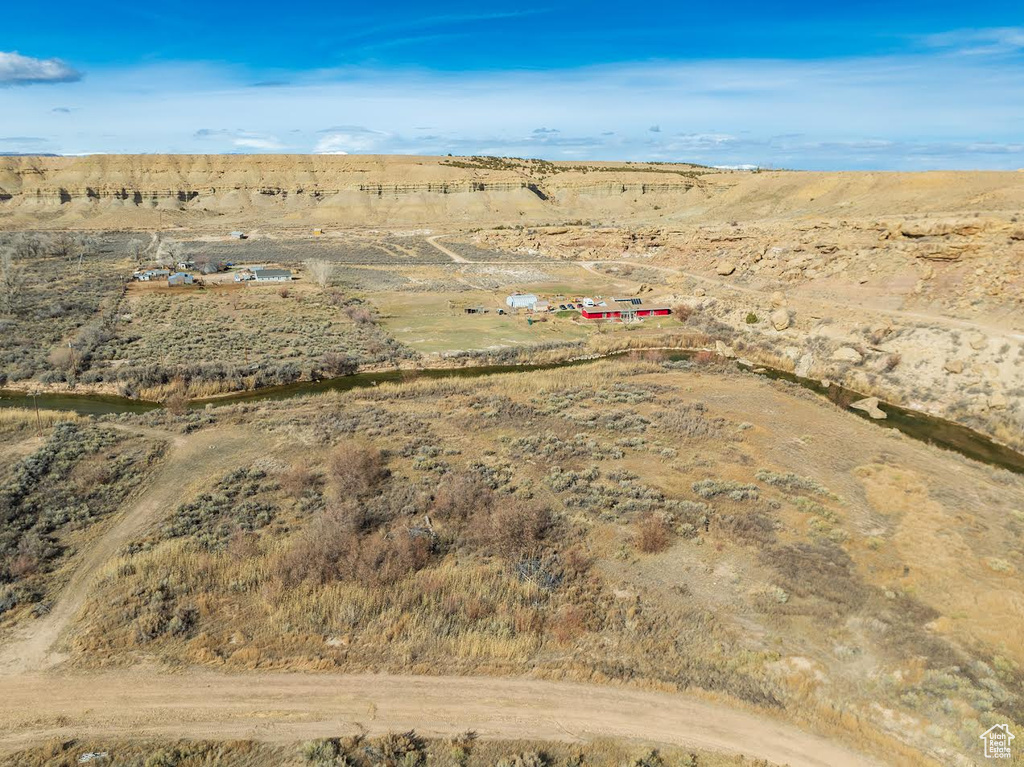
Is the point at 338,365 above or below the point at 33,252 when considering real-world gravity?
below

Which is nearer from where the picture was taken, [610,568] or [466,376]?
[610,568]

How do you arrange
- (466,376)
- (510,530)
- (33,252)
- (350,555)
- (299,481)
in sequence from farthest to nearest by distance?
(33,252), (466,376), (299,481), (510,530), (350,555)

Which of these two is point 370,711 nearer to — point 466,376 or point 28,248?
point 466,376

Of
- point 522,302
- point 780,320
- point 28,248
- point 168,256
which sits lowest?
point 522,302

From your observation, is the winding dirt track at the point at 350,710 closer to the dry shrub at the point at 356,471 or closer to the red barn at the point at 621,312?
the dry shrub at the point at 356,471

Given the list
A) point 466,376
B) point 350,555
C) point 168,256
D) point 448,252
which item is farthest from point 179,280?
point 350,555

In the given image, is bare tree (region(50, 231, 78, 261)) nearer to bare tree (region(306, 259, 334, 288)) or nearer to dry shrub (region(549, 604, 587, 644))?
bare tree (region(306, 259, 334, 288))
